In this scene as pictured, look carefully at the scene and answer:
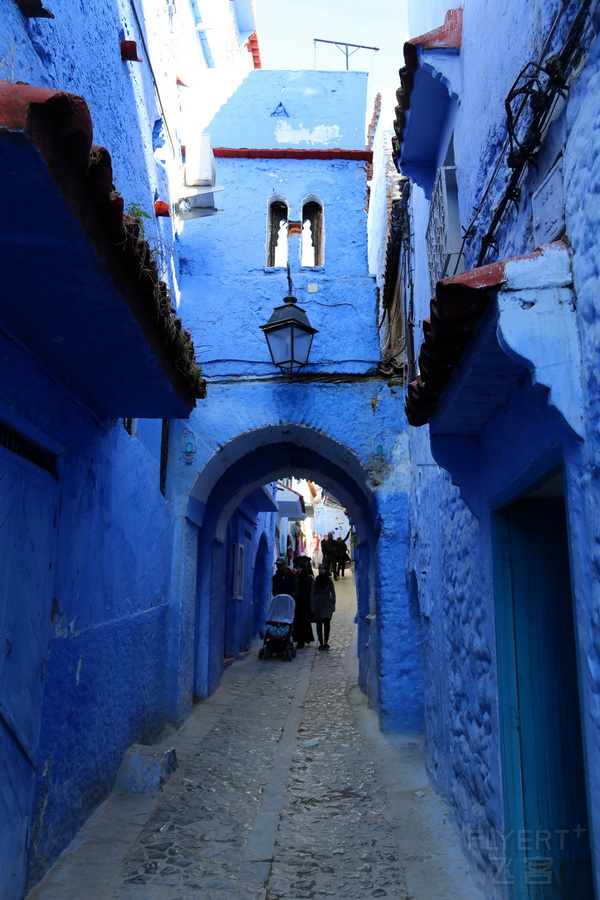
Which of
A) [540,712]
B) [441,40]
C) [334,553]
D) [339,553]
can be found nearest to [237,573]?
[441,40]

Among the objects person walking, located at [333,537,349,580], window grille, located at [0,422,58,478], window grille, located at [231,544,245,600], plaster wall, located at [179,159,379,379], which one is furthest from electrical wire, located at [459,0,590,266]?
person walking, located at [333,537,349,580]

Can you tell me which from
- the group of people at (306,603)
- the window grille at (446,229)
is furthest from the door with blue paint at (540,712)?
the group of people at (306,603)

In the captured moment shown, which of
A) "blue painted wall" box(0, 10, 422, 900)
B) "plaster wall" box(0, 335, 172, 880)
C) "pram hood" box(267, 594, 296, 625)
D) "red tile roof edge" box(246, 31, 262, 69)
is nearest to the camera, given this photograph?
"plaster wall" box(0, 335, 172, 880)

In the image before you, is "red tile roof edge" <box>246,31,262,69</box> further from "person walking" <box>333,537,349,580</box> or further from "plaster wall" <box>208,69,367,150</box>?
"person walking" <box>333,537,349,580</box>

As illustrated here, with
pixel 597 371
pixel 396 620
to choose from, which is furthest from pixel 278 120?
pixel 597 371

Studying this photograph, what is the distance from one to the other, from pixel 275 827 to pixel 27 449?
10.4 feet

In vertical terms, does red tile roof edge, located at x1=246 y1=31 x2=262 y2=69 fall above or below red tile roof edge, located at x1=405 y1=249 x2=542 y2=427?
above

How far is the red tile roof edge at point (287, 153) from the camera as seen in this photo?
31.5 ft

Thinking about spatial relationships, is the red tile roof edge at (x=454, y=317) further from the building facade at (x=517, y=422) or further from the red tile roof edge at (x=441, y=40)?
the red tile roof edge at (x=441, y=40)

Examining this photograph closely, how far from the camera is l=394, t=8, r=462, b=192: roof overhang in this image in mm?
Answer: 4906

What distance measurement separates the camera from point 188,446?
333 inches

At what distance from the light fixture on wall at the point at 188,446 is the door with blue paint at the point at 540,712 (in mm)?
5291

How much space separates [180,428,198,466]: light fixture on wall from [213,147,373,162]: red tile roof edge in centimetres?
399

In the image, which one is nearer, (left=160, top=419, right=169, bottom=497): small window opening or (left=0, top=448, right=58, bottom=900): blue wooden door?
(left=0, top=448, right=58, bottom=900): blue wooden door
